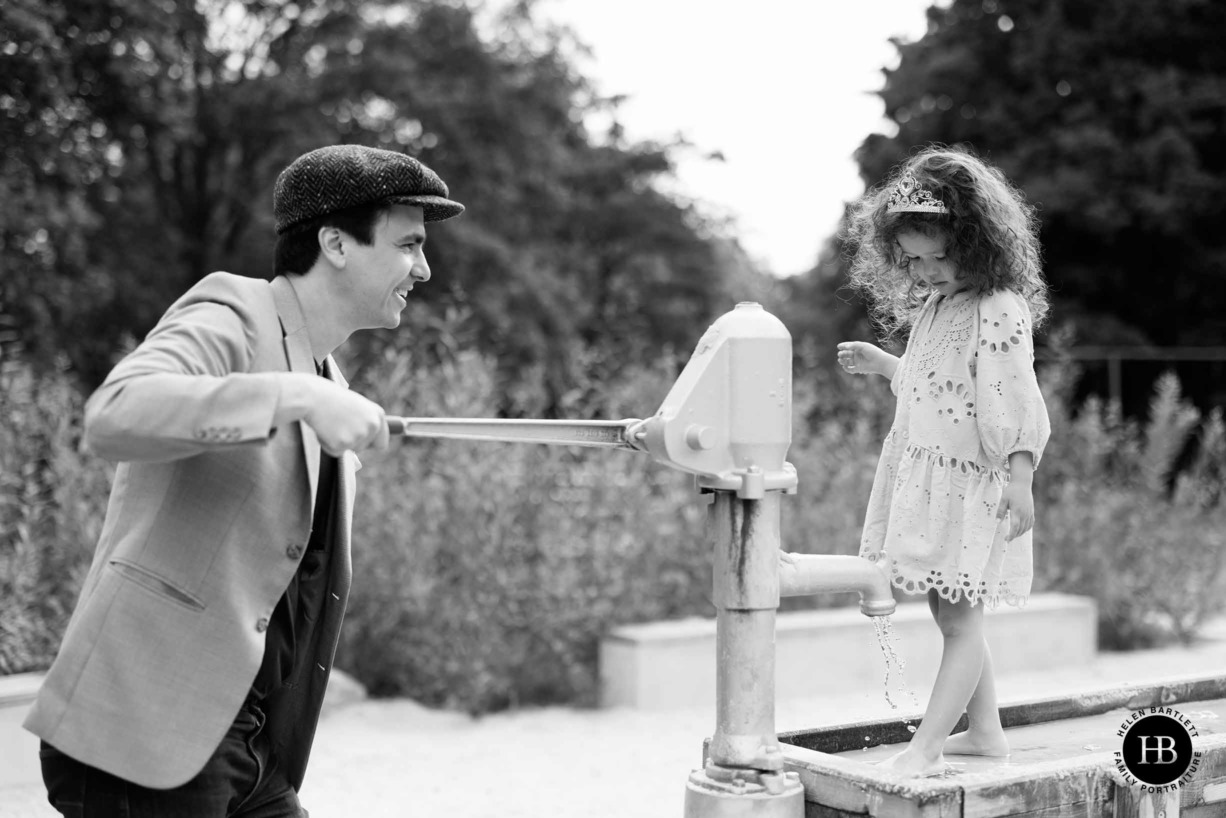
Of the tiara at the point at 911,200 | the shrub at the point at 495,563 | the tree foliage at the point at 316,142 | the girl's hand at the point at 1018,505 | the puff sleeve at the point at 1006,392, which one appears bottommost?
the shrub at the point at 495,563

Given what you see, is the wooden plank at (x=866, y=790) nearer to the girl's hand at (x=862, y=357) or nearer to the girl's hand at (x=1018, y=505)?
the girl's hand at (x=1018, y=505)

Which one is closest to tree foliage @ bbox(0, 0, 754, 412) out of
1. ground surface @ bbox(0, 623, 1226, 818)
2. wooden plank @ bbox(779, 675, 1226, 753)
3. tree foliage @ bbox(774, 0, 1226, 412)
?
tree foliage @ bbox(774, 0, 1226, 412)

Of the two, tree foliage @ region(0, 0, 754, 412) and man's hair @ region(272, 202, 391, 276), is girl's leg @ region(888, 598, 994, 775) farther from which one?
tree foliage @ region(0, 0, 754, 412)

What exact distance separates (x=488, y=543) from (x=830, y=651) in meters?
1.69

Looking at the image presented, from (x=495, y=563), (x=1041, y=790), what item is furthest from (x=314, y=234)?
(x=495, y=563)

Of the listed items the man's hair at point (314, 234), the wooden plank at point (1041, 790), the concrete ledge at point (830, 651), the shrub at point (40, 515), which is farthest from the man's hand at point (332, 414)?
the concrete ledge at point (830, 651)

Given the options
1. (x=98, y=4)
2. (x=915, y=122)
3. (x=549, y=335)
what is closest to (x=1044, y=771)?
(x=98, y=4)

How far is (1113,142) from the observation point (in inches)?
698

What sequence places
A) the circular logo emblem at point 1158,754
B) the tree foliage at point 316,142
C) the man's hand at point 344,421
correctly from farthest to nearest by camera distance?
1. the tree foliage at point 316,142
2. the circular logo emblem at point 1158,754
3. the man's hand at point 344,421

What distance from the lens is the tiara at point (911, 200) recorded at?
258 centimetres

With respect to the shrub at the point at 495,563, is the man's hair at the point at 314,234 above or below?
above

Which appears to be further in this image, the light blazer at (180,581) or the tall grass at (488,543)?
the tall grass at (488,543)

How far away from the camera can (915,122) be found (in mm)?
20266

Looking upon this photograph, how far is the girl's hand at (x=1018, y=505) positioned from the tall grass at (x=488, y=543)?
3.60 meters
